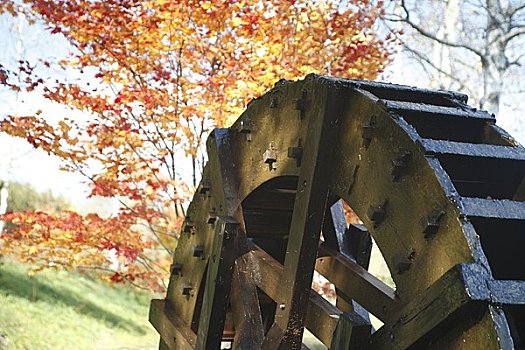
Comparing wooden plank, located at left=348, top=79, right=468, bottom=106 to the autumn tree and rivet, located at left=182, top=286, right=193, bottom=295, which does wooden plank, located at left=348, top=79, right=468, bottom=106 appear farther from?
the autumn tree

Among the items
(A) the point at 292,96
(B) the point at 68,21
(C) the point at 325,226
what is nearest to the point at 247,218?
(C) the point at 325,226

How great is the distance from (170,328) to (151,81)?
3.56 m

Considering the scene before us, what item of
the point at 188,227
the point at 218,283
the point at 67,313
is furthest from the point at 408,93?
the point at 67,313

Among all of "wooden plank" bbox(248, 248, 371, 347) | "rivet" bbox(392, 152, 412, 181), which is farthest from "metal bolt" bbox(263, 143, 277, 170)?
"rivet" bbox(392, 152, 412, 181)

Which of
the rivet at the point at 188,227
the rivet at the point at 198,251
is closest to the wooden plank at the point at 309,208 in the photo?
the rivet at the point at 198,251

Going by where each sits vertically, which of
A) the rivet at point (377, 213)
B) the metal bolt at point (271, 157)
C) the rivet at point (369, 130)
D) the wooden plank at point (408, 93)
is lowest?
the rivet at point (377, 213)

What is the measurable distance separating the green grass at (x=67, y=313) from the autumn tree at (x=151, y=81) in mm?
2985

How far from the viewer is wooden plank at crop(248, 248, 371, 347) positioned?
269 centimetres

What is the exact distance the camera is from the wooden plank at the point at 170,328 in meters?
3.64

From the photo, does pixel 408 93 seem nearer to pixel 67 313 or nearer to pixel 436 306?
pixel 436 306

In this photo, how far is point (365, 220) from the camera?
2396mm

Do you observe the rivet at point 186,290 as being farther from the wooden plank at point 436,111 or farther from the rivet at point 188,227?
the wooden plank at point 436,111

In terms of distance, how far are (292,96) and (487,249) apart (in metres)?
1.11

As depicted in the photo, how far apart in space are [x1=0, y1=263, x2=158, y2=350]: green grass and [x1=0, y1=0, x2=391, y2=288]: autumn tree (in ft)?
9.79
